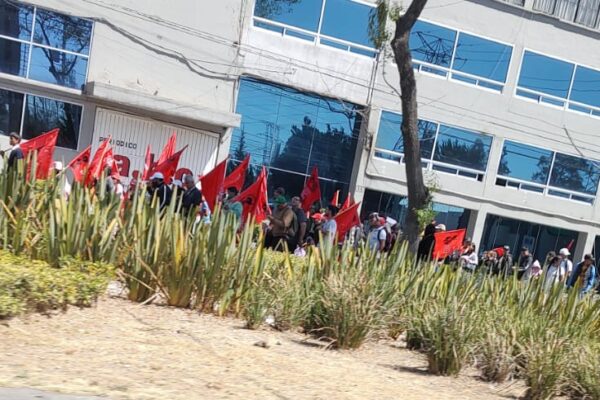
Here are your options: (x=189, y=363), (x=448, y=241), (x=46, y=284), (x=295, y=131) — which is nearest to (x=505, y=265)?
(x=448, y=241)

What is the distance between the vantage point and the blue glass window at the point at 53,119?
17547 mm

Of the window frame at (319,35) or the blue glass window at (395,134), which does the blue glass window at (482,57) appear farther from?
the window frame at (319,35)

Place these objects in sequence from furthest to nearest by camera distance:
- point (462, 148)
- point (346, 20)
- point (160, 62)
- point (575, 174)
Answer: point (575, 174)
point (462, 148)
point (346, 20)
point (160, 62)

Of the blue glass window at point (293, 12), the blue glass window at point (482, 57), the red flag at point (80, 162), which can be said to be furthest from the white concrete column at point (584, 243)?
the red flag at point (80, 162)

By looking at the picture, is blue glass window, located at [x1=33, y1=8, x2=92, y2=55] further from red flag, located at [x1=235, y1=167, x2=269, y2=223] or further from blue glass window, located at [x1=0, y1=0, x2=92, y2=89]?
red flag, located at [x1=235, y1=167, x2=269, y2=223]

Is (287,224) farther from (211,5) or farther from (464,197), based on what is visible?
(464,197)

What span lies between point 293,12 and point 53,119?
7481 mm

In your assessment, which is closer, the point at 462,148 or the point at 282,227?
the point at 282,227

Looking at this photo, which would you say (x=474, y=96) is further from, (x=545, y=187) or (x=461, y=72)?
(x=545, y=187)

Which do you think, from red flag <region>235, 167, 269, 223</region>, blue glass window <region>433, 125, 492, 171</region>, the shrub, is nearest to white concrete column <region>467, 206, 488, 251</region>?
blue glass window <region>433, 125, 492, 171</region>

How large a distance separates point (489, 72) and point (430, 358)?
18.3 meters

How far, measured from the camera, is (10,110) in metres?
17.3

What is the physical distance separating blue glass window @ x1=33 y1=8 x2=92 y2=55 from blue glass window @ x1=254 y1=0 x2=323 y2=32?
4.88m

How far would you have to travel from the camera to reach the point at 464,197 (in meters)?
22.7
